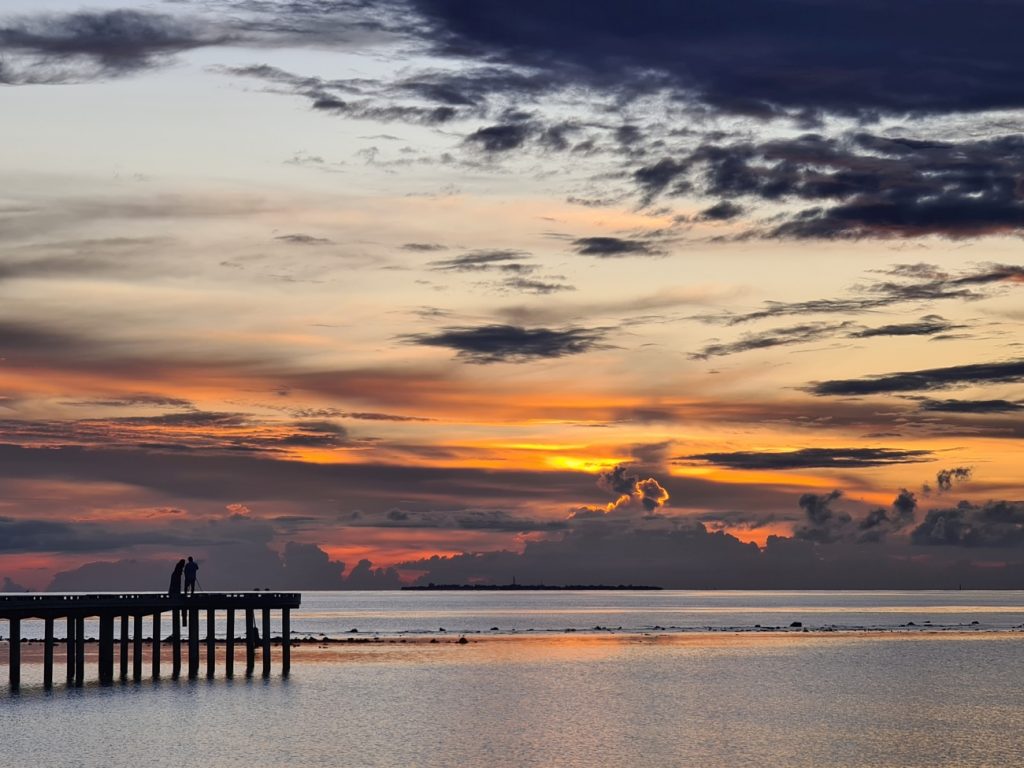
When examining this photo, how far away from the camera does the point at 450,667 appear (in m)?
112

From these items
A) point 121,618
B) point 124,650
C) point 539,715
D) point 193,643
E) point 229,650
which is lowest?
point 539,715

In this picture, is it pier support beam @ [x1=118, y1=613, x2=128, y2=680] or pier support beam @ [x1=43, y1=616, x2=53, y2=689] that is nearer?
pier support beam @ [x1=43, y1=616, x2=53, y2=689]

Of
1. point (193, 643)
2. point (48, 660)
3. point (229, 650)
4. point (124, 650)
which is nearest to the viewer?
point (48, 660)

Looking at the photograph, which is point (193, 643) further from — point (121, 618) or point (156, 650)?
point (121, 618)

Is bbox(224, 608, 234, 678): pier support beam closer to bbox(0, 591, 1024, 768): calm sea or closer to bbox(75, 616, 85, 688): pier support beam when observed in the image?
bbox(0, 591, 1024, 768): calm sea

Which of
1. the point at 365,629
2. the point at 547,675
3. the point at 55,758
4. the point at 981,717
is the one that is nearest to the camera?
the point at 55,758

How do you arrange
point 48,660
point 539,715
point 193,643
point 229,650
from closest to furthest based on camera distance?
point 539,715 → point 48,660 → point 193,643 → point 229,650

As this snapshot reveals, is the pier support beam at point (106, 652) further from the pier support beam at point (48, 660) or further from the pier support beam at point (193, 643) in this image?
the pier support beam at point (193, 643)

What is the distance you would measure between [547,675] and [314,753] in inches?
1773

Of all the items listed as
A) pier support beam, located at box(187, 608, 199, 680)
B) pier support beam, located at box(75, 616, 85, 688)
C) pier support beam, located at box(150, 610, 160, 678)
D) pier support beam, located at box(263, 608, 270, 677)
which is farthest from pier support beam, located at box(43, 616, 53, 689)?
pier support beam, located at box(263, 608, 270, 677)

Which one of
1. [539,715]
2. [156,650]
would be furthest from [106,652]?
[539,715]

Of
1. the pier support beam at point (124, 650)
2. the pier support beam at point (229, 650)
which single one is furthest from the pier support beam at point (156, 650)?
the pier support beam at point (229, 650)

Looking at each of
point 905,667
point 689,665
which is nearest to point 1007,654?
point 905,667

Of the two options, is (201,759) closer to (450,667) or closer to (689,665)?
(450,667)
